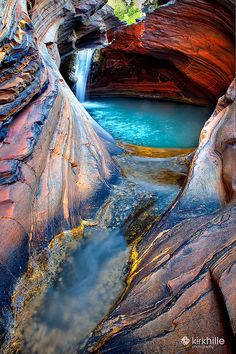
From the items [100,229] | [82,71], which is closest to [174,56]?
[82,71]

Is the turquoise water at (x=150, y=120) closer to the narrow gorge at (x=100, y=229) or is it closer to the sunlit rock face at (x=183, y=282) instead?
the narrow gorge at (x=100, y=229)

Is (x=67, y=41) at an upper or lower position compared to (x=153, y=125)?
upper

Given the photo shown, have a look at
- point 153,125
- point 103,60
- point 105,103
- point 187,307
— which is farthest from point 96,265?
point 103,60

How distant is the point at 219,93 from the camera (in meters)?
9.92

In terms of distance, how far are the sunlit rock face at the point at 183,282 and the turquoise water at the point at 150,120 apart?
4.41 m

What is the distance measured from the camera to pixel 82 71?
12.7 metres

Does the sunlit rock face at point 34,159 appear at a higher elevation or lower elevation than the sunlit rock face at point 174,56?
lower

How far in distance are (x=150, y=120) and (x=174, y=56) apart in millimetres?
2687

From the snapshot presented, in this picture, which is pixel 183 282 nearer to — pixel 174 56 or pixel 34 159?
pixel 34 159

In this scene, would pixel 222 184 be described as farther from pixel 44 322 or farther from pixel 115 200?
pixel 44 322

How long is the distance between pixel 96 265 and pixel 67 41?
10390 millimetres

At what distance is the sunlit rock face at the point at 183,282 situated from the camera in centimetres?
225

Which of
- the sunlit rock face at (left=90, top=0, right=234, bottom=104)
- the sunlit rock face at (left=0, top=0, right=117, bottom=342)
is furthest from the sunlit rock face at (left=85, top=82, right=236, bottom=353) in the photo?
the sunlit rock face at (left=90, top=0, right=234, bottom=104)

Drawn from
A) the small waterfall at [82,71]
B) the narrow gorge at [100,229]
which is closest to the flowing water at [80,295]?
the narrow gorge at [100,229]
